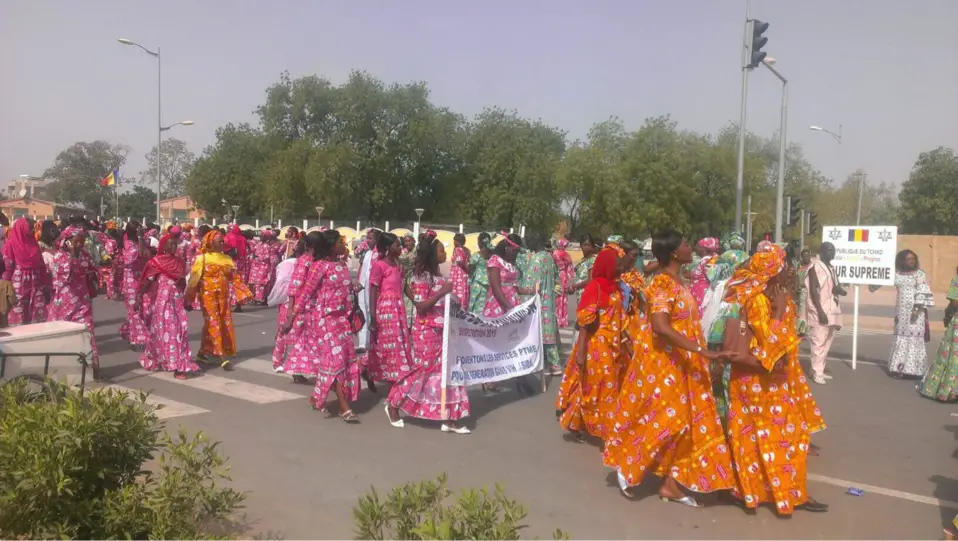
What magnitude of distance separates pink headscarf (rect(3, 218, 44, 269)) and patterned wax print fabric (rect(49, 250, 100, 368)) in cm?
45

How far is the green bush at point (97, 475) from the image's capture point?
12.2 ft

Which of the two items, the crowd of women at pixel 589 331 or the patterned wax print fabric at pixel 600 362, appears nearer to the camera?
the crowd of women at pixel 589 331

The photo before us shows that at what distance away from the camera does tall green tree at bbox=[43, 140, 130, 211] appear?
8869cm

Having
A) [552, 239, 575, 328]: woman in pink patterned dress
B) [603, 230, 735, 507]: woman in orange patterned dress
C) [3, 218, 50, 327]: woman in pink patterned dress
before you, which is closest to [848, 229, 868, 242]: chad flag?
[552, 239, 575, 328]: woman in pink patterned dress

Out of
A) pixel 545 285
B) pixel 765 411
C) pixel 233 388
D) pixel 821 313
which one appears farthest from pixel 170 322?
pixel 821 313

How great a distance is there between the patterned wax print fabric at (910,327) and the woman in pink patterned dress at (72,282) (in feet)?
33.4

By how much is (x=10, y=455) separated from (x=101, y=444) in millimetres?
397

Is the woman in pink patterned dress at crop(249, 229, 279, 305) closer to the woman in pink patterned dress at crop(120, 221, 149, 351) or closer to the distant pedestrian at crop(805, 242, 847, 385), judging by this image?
the woman in pink patterned dress at crop(120, 221, 149, 351)

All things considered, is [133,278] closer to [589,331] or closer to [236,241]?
[236,241]

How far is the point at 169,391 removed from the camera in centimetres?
861

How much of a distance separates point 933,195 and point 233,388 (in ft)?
182

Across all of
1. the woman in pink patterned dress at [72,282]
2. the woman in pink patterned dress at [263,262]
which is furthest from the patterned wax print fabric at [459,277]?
the woman in pink patterned dress at [263,262]

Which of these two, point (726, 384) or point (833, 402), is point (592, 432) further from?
point (833, 402)

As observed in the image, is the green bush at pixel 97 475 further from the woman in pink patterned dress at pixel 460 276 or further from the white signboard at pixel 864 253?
the white signboard at pixel 864 253
